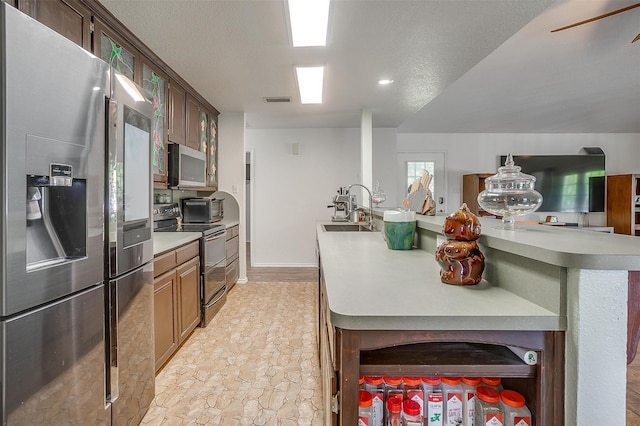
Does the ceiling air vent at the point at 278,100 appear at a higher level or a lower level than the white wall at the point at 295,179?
higher

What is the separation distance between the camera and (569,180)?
5.88m

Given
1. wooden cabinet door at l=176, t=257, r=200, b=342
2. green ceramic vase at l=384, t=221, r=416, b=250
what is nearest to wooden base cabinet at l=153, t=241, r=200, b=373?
wooden cabinet door at l=176, t=257, r=200, b=342

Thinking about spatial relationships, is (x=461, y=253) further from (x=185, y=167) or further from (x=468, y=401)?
(x=185, y=167)

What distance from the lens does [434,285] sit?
109 cm

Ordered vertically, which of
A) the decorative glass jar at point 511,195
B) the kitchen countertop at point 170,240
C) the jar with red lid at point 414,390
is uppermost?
the decorative glass jar at point 511,195

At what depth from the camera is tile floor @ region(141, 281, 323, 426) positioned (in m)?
1.75

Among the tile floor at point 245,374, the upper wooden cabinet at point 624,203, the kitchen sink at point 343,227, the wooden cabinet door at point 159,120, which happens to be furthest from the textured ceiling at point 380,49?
the upper wooden cabinet at point 624,203

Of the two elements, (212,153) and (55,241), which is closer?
(55,241)

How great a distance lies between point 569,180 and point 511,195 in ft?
19.8

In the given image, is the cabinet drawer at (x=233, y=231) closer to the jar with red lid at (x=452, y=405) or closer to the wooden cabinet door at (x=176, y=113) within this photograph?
the wooden cabinet door at (x=176, y=113)

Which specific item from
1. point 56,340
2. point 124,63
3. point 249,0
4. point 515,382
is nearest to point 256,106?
point 124,63

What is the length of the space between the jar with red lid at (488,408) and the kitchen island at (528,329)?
0.27 ft

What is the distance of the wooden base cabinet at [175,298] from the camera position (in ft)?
6.84

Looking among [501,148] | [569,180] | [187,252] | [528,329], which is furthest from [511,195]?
[569,180]
